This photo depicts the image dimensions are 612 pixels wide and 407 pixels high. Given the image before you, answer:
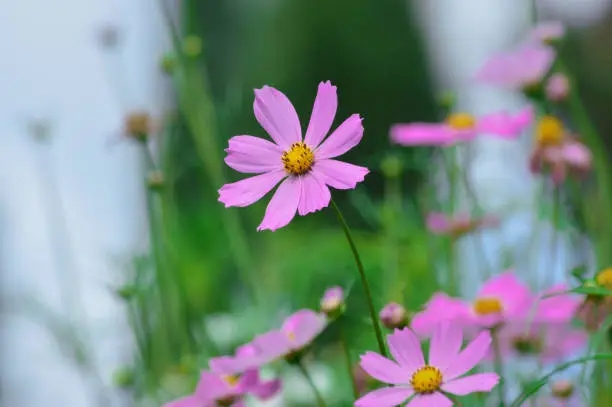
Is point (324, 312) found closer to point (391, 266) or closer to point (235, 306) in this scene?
point (391, 266)

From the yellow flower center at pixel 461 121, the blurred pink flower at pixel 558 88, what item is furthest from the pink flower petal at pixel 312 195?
the blurred pink flower at pixel 558 88

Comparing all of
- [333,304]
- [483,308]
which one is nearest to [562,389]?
[483,308]

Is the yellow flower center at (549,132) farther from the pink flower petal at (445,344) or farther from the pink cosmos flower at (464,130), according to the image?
the pink flower petal at (445,344)

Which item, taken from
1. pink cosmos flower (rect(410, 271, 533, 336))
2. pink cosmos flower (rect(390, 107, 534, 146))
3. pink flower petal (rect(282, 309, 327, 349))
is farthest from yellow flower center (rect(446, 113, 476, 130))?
pink flower petal (rect(282, 309, 327, 349))

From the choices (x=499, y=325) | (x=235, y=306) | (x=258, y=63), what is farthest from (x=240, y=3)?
(x=499, y=325)

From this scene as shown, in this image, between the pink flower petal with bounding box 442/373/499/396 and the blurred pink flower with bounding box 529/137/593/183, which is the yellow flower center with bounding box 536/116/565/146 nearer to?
the blurred pink flower with bounding box 529/137/593/183

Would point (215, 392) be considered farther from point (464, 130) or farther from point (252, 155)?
point (464, 130)
